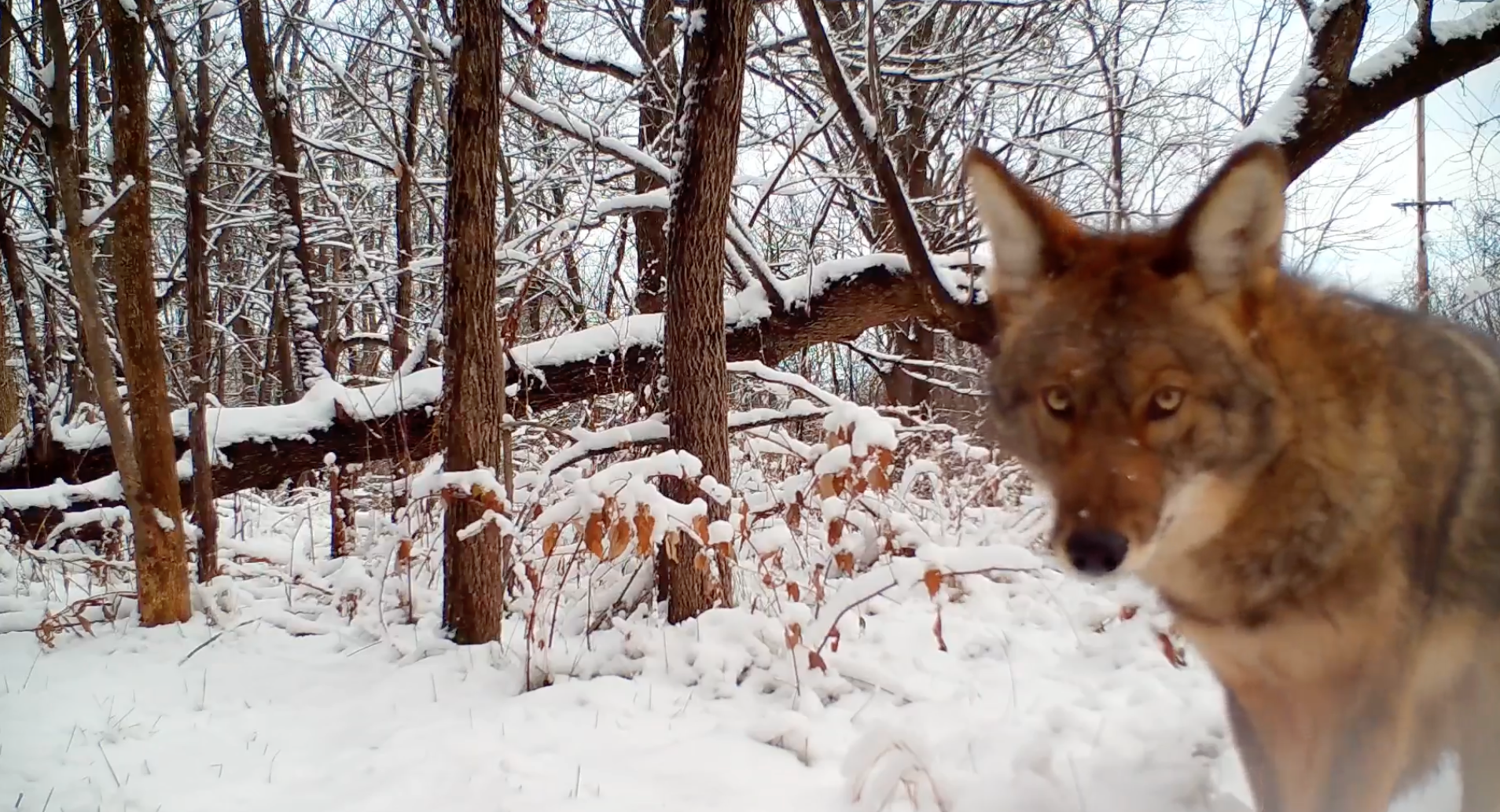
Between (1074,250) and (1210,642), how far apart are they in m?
0.94

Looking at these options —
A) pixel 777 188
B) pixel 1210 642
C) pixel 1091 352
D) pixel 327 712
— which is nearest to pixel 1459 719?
pixel 1210 642

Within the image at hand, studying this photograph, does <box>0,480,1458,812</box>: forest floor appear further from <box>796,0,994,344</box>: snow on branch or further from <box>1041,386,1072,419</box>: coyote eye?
<box>796,0,994,344</box>: snow on branch

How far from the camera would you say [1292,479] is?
153 centimetres

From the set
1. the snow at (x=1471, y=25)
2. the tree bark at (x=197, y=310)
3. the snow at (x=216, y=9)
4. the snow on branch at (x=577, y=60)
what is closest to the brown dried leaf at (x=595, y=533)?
the tree bark at (x=197, y=310)

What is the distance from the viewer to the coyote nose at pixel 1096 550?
144cm

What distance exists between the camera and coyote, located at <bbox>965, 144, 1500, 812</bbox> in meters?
1.47

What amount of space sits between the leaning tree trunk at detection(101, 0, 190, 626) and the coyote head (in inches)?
169

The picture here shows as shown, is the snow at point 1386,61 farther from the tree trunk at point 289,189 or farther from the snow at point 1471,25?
the tree trunk at point 289,189

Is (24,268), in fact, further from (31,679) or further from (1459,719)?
(1459,719)

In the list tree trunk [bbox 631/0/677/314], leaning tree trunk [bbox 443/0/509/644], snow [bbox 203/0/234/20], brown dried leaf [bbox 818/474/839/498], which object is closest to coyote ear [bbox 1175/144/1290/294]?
brown dried leaf [bbox 818/474/839/498]

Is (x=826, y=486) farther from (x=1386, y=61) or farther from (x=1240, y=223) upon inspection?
(x=1386, y=61)

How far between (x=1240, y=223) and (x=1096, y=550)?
74 centimetres

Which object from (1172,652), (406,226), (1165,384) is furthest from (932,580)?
(406,226)

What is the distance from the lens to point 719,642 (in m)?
3.52
